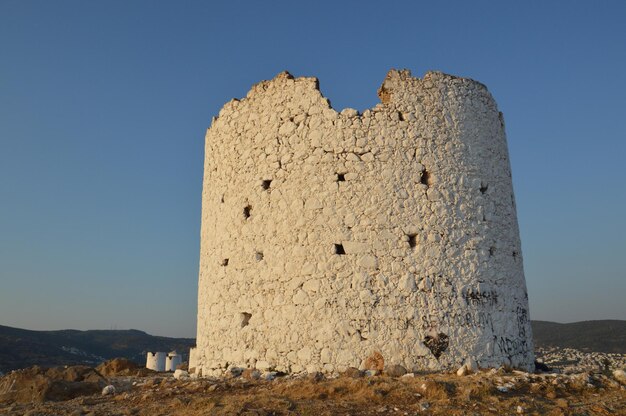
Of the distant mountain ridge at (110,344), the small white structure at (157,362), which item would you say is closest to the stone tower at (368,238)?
the small white structure at (157,362)

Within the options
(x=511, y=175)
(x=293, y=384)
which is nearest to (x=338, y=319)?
(x=293, y=384)

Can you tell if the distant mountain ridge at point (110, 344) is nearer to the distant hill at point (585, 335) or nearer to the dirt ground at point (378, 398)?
the distant hill at point (585, 335)

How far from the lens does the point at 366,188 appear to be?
8.55 metres

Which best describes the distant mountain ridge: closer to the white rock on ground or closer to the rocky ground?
the white rock on ground

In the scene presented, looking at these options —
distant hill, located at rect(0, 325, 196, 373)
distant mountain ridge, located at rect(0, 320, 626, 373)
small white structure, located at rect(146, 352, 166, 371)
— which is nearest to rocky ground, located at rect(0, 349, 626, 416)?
small white structure, located at rect(146, 352, 166, 371)

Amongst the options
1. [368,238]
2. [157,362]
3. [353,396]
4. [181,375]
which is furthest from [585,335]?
[353,396]

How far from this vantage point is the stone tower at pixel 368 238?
26.4ft

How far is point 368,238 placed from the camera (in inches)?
328

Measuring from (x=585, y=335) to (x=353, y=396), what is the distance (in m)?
35.2

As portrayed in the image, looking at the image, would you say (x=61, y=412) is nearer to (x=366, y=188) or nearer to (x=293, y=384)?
(x=293, y=384)

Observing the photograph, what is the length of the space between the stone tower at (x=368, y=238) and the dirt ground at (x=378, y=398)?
0.76 meters

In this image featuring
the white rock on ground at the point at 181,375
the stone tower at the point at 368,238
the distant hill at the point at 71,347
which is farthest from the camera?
the distant hill at the point at 71,347

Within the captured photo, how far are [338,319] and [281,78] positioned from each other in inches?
178

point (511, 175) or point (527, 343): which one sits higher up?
point (511, 175)
